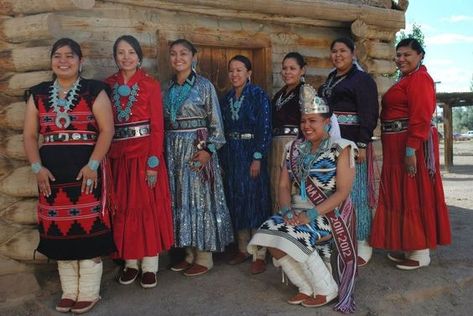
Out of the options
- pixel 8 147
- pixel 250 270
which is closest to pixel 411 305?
pixel 250 270

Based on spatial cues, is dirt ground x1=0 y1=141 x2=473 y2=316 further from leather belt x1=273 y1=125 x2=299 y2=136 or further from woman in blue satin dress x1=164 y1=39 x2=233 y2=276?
leather belt x1=273 y1=125 x2=299 y2=136

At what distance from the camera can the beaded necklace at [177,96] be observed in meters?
4.06

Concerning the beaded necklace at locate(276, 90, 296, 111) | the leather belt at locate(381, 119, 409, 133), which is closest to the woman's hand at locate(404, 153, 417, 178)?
the leather belt at locate(381, 119, 409, 133)

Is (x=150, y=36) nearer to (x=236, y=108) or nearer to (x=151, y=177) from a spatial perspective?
(x=236, y=108)

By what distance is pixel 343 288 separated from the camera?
356 centimetres

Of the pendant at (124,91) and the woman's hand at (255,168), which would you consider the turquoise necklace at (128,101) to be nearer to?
the pendant at (124,91)

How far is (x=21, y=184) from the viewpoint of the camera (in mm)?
3939

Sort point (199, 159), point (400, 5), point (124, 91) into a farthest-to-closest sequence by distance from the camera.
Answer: point (400, 5) → point (199, 159) → point (124, 91)

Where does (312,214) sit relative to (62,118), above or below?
below

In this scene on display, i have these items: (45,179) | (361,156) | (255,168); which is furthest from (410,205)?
(45,179)

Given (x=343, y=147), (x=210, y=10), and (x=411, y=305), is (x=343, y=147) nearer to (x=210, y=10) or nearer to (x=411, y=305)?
(x=411, y=305)

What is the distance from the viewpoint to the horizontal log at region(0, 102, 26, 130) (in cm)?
394

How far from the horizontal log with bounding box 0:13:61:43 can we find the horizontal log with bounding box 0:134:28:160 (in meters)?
0.79

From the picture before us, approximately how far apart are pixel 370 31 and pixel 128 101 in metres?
3.06
